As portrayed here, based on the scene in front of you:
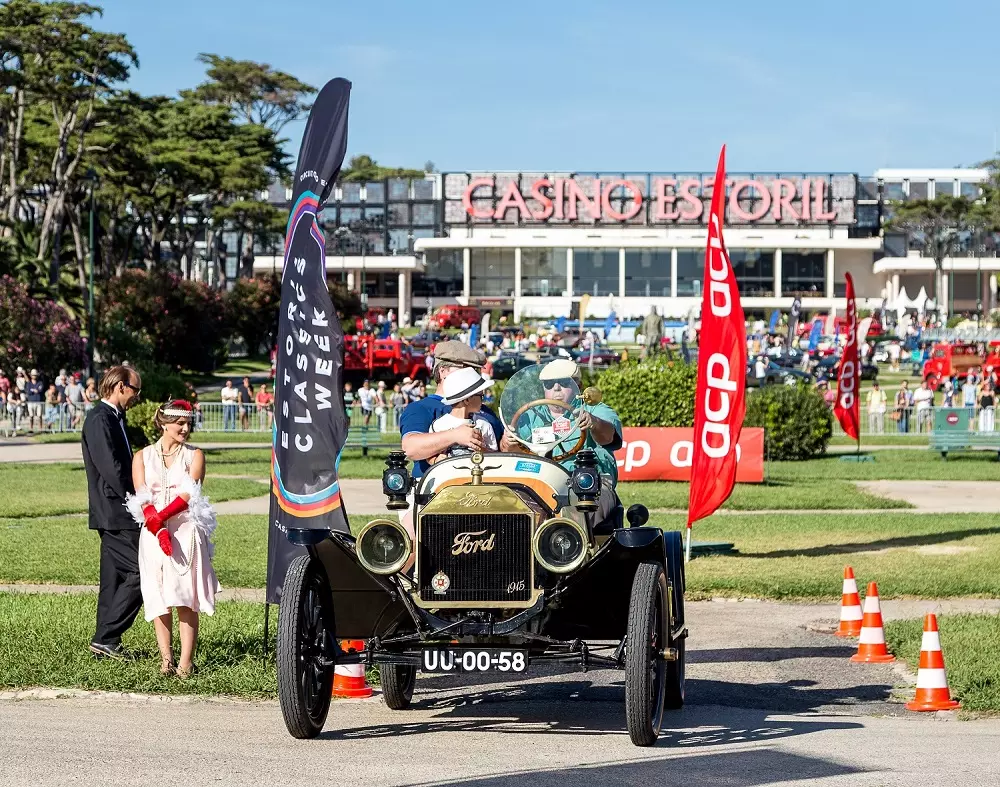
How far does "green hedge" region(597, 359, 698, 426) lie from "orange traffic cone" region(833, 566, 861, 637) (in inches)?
687

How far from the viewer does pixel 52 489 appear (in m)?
24.4

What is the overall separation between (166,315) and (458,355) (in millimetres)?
59952

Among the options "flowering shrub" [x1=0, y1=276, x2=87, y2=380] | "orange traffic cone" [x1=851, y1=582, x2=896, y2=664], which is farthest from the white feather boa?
"flowering shrub" [x1=0, y1=276, x2=87, y2=380]

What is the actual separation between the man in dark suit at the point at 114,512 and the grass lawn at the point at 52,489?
11.2 meters

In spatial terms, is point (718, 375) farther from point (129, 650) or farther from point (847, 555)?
point (129, 650)

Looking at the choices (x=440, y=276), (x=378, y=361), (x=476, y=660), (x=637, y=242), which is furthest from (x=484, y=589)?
Answer: (x=440, y=276)

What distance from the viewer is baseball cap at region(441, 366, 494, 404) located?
820 cm

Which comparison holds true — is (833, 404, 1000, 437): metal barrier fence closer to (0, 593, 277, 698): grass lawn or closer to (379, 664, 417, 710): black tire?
(0, 593, 277, 698): grass lawn

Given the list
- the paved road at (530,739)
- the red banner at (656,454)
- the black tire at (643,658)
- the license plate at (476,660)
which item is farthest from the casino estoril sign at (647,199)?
the license plate at (476,660)

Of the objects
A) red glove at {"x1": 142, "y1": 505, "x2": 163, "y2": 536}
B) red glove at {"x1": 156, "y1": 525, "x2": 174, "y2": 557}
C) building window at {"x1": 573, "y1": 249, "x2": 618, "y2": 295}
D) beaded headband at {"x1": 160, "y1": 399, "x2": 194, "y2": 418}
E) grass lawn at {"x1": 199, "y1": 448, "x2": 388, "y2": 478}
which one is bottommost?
grass lawn at {"x1": 199, "y1": 448, "x2": 388, "y2": 478}

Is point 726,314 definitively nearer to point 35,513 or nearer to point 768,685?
point 768,685

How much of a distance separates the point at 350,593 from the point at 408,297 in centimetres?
13862

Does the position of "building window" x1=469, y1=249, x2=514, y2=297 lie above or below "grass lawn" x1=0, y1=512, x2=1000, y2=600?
above

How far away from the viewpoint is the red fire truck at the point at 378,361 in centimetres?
5981
